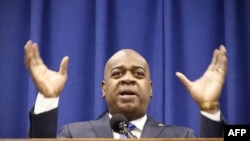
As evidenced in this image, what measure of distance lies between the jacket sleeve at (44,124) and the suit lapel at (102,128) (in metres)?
0.24

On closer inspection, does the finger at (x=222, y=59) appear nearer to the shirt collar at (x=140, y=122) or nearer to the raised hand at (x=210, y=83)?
the raised hand at (x=210, y=83)

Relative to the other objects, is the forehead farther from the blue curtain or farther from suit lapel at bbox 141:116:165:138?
the blue curtain

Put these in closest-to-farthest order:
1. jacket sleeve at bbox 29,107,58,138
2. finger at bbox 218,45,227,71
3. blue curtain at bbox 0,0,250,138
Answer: jacket sleeve at bbox 29,107,58,138, finger at bbox 218,45,227,71, blue curtain at bbox 0,0,250,138

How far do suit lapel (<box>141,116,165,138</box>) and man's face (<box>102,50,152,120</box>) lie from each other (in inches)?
2.2

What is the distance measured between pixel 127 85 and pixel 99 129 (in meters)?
0.21

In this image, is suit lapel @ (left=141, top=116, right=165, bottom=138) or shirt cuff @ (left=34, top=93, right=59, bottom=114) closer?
shirt cuff @ (left=34, top=93, right=59, bottom=114)

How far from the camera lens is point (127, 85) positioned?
5.67 feet

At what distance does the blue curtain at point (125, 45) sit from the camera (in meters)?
2.37

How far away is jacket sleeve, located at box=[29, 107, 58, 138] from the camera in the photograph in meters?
1.46

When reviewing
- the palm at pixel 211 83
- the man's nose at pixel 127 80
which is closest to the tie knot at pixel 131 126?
the man's nose at pixel 127 80

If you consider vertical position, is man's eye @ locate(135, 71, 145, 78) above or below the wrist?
above

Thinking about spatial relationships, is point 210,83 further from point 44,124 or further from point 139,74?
point 44,124

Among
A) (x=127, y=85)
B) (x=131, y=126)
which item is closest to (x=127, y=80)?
(x=127, y=85)

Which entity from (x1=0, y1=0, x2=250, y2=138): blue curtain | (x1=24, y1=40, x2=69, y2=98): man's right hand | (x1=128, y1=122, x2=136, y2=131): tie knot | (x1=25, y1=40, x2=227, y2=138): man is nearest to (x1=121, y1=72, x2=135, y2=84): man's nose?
(x1=25, y1=40, x2=227, y2=138): man
